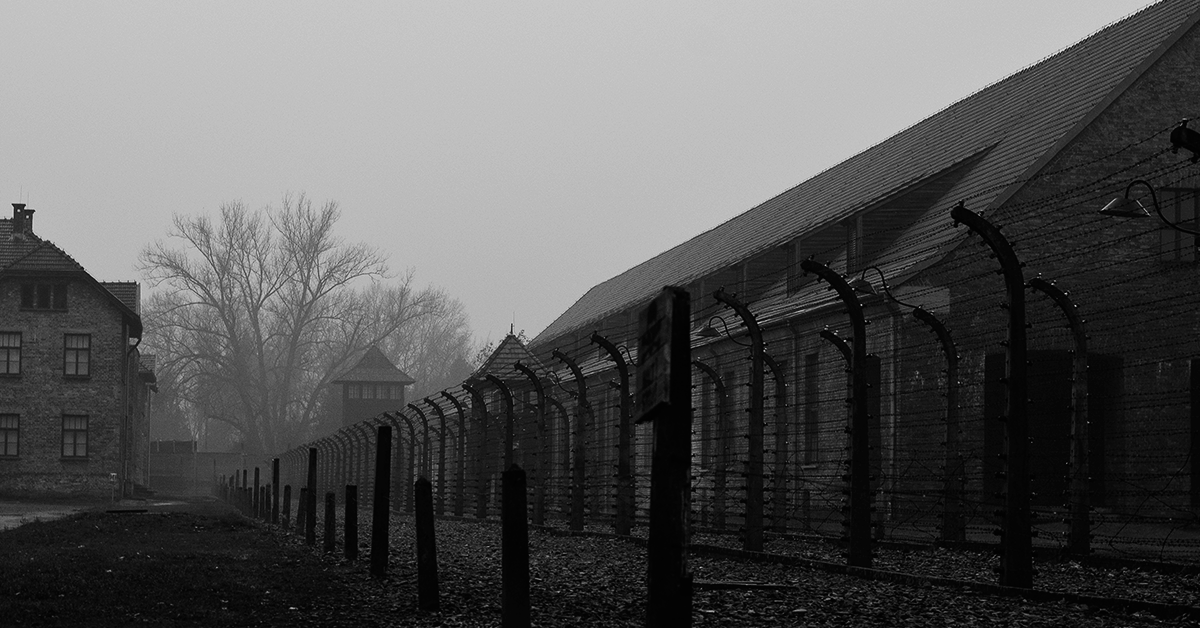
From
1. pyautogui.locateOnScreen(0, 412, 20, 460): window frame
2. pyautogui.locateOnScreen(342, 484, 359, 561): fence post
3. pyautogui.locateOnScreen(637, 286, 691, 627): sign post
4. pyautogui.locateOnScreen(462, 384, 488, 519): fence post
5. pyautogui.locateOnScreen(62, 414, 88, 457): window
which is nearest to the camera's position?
pyautogui.locateOnScreen(637, 286, 691, 627): sign post

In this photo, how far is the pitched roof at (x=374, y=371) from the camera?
79.9 m

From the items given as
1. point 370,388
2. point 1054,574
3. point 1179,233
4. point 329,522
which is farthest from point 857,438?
point 370,388

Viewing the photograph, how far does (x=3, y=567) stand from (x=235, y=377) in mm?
63027

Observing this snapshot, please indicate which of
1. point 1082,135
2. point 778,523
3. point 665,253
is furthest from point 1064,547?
point 665,253

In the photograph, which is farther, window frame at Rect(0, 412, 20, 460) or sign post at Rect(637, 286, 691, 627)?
window frame at Rect(0, 412, 20, 460)

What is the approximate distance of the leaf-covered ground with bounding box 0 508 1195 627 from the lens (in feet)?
28.9

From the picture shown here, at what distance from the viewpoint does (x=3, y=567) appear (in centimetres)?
1154

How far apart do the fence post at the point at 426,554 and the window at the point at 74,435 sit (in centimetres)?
4084

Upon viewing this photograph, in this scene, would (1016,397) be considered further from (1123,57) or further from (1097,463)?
(1123,57)

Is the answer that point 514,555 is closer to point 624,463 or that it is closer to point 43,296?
point 624,463

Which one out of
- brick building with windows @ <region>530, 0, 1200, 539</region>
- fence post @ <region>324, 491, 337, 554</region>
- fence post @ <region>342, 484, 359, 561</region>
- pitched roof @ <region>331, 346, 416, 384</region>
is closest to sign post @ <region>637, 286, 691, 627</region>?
fence post @ <region>342, 484, 359, 561</region>

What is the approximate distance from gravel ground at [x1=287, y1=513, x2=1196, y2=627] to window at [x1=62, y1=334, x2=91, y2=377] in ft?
119

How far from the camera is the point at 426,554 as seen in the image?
9.68 m

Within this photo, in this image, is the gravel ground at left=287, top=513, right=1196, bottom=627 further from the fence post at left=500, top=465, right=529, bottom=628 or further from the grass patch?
the fence post at left=500, top=465, right=529, bottom=628
